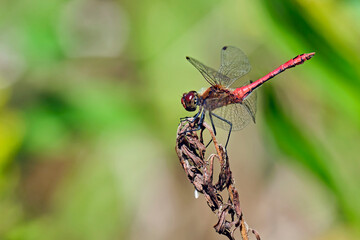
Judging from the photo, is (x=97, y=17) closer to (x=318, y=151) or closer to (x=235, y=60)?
(x=235, y=60)

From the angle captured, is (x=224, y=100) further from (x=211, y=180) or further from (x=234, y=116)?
(x=211, y=180)

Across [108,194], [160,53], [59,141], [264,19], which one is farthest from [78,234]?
[264,19]

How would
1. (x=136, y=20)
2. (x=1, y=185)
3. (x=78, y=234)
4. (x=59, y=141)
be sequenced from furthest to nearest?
(x=136, y=20)
(x=78, y=234)
(x=59, y=141)
(x=1, y=185)

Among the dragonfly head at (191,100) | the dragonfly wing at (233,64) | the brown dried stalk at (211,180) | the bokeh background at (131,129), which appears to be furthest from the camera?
the bokeh background at (131,129)

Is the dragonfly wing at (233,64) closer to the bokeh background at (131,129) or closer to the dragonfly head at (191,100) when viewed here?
the dragonfly head at (191,100)

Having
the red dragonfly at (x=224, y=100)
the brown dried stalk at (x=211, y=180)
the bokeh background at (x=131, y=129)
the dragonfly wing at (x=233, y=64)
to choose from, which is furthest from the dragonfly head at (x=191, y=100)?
the bokeh background at (x=131, y=129)

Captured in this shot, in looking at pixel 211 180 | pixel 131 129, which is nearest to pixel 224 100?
pixel 211 180
